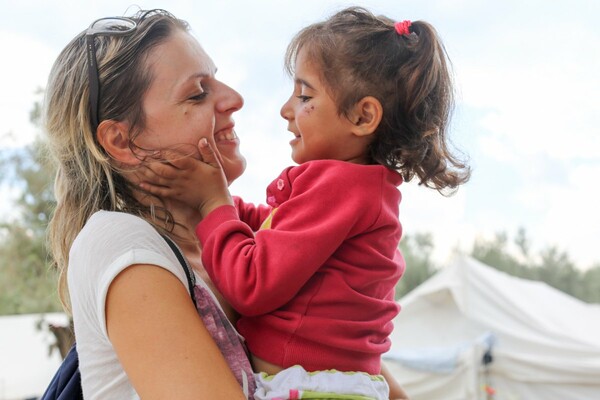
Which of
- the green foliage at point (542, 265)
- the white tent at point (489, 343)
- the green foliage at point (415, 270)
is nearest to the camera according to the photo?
the white tent at point (489, 343)

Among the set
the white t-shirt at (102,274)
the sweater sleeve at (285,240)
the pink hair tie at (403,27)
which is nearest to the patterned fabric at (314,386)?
the sweater sleeve at (285,240)

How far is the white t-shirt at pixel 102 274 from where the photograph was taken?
1208 mm

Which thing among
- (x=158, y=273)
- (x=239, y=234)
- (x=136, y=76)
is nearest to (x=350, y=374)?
(x=239, y=234)

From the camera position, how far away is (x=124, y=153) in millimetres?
1541

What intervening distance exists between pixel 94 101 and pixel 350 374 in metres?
0.71

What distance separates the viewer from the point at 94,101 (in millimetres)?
1509

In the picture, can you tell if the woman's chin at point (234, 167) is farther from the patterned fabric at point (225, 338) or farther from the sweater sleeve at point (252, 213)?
the patterned fabric at point (225, 338)

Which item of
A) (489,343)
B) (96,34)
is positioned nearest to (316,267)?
(96,34)

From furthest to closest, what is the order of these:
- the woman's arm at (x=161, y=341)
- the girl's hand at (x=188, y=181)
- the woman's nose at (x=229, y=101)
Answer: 1. the woman's nose at (x=229, y=101)
2. the girl's hand at (x=188, y=181)
3. the woman's arm at (x=161, y=341)

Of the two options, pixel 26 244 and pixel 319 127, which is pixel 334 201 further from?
pixel 26 244

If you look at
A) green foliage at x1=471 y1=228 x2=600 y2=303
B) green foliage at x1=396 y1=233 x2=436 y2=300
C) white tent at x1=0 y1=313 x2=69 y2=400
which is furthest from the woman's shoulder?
green foliage at x1=471 y1=228 x2=600 y2=303

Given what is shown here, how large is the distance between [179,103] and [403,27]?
1.64 feet

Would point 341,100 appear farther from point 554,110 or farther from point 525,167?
point 525,167

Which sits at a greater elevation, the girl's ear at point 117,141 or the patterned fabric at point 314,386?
the girl's ear at point 117,141
